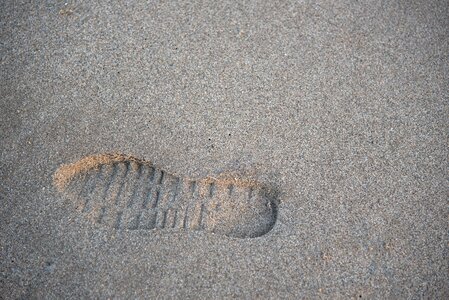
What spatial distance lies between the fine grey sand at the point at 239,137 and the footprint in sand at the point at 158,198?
0.05 ft

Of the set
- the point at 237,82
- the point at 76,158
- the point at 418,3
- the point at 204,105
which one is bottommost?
the point at 76,158

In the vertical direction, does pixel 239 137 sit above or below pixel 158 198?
above

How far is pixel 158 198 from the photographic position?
151 centimetres

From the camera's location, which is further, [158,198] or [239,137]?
[239,137]

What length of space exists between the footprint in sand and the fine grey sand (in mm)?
15

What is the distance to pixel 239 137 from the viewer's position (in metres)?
1.64

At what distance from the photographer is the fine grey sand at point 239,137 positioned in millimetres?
1408

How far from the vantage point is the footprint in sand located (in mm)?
1473

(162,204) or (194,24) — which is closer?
(162,204)

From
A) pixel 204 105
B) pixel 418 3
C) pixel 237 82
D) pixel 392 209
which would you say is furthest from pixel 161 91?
pixel 418 3

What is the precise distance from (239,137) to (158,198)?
0.37m

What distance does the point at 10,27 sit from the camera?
1815 millimetres

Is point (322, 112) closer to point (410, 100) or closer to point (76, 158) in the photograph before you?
point (410, 100)

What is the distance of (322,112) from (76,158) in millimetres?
924
